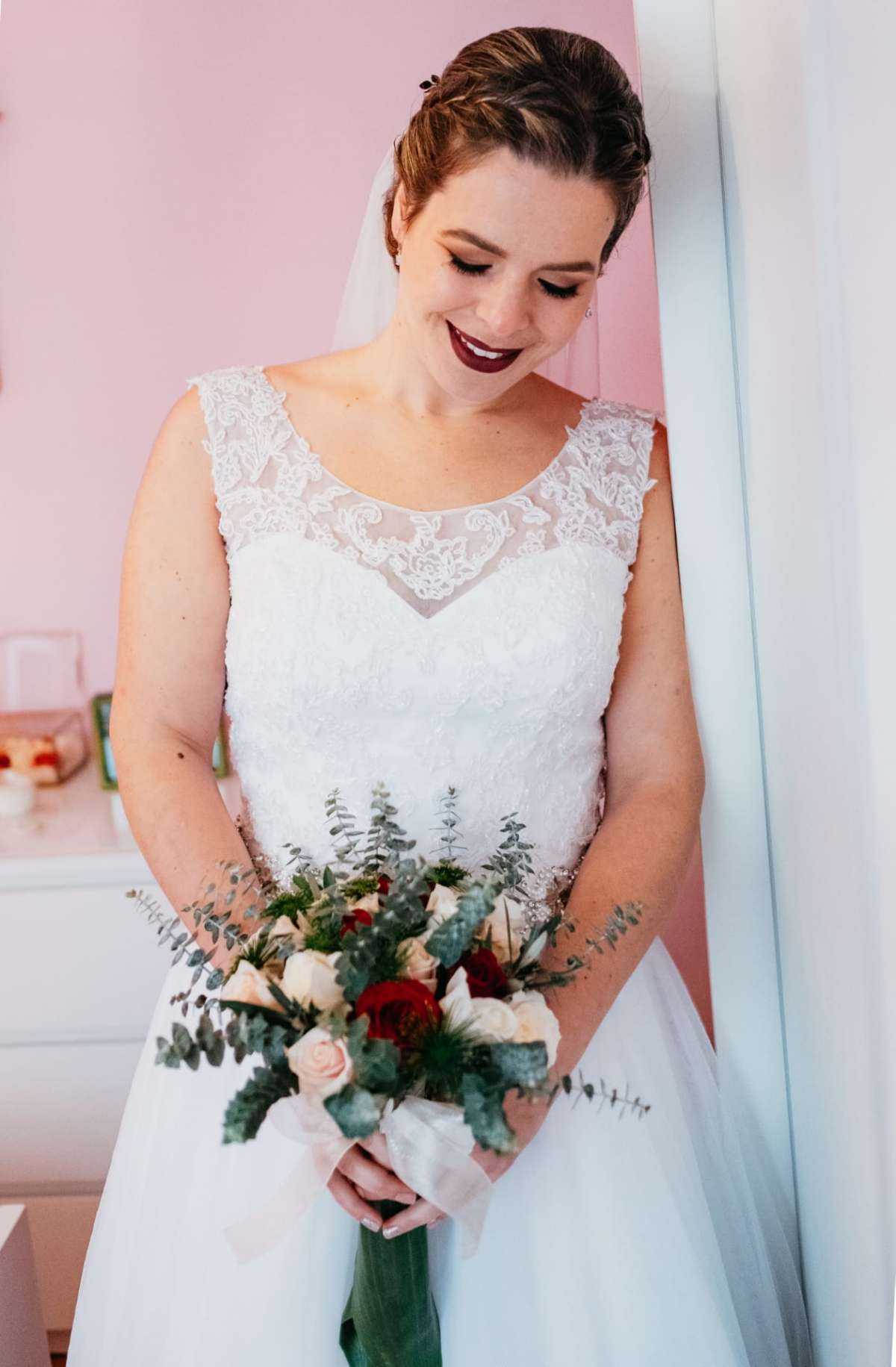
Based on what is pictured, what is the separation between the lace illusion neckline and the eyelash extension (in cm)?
27

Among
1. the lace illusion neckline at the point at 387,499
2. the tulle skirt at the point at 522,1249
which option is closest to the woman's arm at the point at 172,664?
the lace illusion neckline at the point at 387,499

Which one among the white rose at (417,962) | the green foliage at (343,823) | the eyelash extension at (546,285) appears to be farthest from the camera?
the eyelash extension at (546,285)

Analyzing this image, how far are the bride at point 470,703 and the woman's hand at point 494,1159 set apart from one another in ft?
0.04

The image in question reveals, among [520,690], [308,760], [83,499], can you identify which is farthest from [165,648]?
[83,499]

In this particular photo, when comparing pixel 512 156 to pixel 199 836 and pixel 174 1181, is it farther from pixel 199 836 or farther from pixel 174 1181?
pixel 174 1181

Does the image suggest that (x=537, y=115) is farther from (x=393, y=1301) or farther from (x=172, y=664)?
(x=393, y=1301)

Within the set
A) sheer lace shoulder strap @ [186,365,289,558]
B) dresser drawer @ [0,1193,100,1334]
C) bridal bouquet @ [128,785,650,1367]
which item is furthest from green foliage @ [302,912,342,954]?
dresser drawer @ [0,1193,100,1334]

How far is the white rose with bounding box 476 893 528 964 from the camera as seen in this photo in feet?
3.67

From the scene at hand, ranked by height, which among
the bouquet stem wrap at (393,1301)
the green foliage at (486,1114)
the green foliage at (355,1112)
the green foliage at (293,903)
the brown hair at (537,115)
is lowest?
the bouquet stem wrap at (393,1301)

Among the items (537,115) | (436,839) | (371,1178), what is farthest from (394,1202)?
(537,115)

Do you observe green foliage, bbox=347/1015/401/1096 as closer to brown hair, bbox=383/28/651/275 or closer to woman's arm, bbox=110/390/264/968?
woman's arm, bbox=110/390/264/968

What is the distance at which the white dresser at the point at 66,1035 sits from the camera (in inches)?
93.1

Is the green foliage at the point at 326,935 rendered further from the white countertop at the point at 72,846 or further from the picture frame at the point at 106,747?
the picture frame at the point at 106,747

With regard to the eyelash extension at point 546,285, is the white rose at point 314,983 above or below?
below
